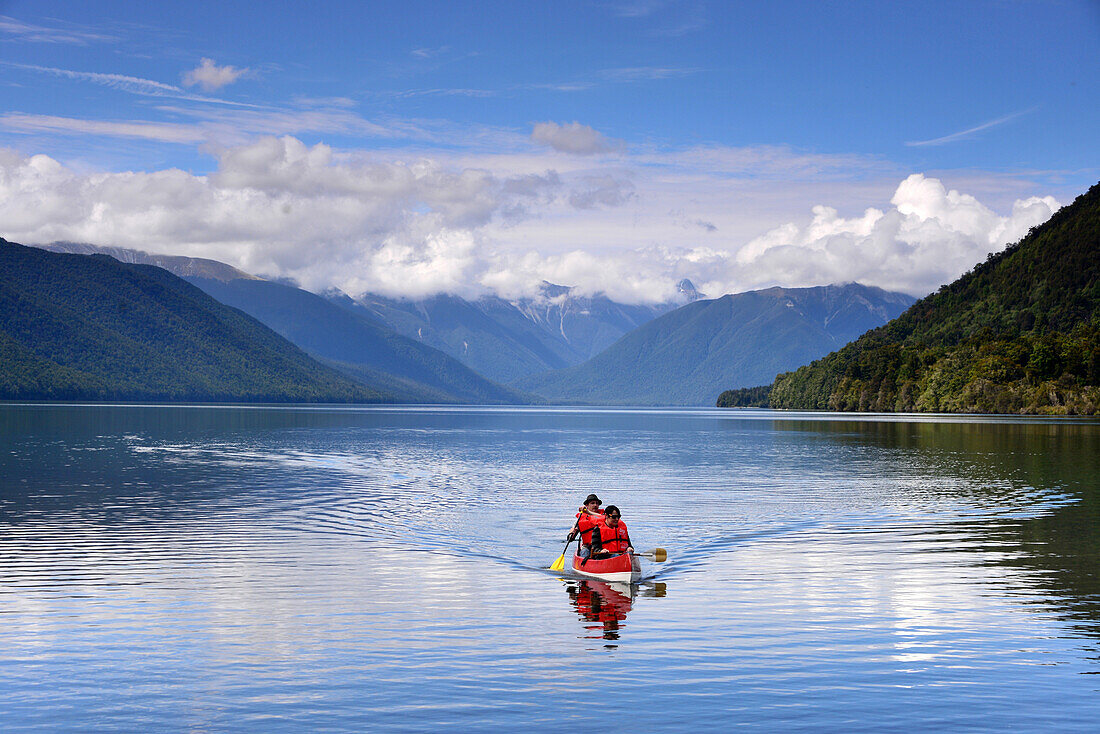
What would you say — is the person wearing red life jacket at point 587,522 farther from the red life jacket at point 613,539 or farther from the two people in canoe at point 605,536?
the red life jacket at point 613,539

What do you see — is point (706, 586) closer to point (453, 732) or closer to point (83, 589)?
point (453, 732)

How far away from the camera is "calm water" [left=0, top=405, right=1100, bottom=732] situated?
63.9ft

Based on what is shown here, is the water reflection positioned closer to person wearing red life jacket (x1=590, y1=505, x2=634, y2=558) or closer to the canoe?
the canoe

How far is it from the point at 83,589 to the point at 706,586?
19065 millimetres

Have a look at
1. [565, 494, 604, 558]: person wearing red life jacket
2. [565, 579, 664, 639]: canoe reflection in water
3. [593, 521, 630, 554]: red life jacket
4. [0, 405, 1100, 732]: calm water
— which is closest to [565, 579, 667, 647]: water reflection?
[565, 579, 664, 639]: canoe reflection in water

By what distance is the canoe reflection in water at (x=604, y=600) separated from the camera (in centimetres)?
2695

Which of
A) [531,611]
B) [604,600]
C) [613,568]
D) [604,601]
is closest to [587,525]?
[613,568]

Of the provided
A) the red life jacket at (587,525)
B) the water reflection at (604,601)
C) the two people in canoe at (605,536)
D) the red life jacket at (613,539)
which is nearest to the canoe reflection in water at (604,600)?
the water reflection at (604,601)

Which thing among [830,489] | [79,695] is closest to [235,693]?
[79,695]

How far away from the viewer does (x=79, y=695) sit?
65.8 ft

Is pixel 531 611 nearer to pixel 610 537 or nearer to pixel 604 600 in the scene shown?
pixel 604 600

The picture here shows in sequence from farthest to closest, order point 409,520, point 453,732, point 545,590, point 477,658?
point 409,520, point 545,590, point 477,658, point 453,732

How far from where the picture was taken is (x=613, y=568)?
1316 inches

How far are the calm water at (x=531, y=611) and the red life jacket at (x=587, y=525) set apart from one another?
1.94 m
